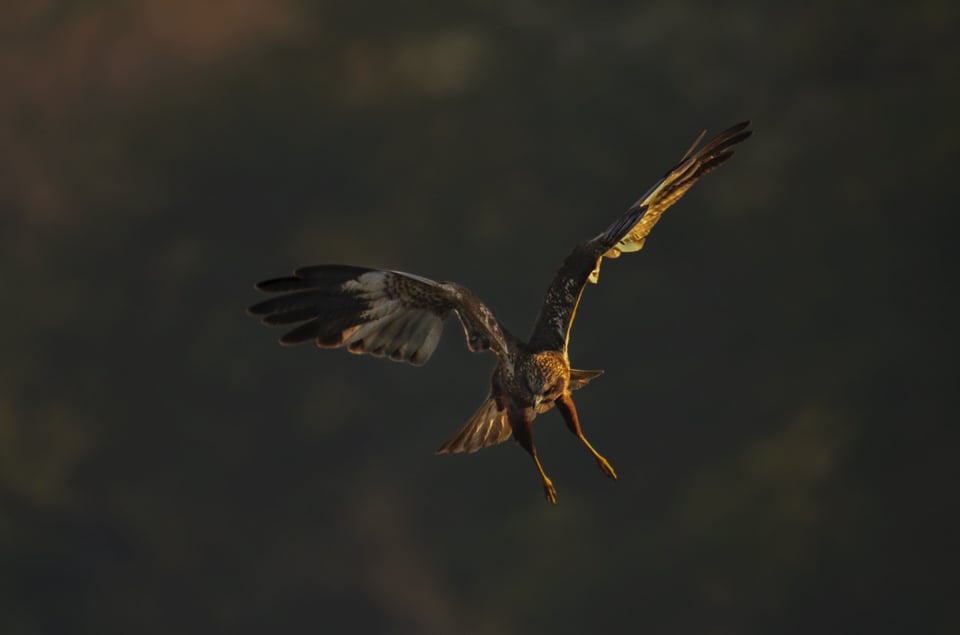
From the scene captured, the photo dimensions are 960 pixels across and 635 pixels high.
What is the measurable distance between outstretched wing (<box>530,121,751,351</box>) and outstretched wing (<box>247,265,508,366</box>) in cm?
59

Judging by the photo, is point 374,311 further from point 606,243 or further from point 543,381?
point 606,243

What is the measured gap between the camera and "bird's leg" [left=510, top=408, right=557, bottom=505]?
997 cm

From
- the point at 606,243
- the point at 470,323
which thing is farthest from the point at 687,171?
the point at 470,323

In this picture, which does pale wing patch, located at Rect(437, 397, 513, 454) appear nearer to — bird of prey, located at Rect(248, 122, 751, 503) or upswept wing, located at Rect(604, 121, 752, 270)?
bird of prey, located at Rect(248, 122, 751, 503)

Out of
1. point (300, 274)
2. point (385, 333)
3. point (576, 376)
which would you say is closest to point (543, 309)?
point (576, 376)

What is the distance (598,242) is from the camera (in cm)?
1123

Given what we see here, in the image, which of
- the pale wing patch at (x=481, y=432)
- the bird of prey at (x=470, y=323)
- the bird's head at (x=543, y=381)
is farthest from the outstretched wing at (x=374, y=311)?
the pale wing patch at (x=481, y=432)

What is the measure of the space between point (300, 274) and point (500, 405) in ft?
6.57

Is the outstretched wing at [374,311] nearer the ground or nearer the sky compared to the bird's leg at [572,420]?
nearer the sky

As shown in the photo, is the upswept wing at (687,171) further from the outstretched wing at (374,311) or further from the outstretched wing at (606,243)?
the outstretched wing at (374,311)

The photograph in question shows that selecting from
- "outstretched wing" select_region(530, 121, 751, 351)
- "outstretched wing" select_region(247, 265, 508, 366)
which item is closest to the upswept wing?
"outstretched wing" select_region(530, 121, 751, 351)

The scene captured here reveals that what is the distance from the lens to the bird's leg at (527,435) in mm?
9969

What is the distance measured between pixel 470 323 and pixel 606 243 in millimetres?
Result: 1497

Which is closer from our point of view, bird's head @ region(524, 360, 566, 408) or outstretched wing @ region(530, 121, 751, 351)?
bird's head @ region(524, 360, 566, 408)
